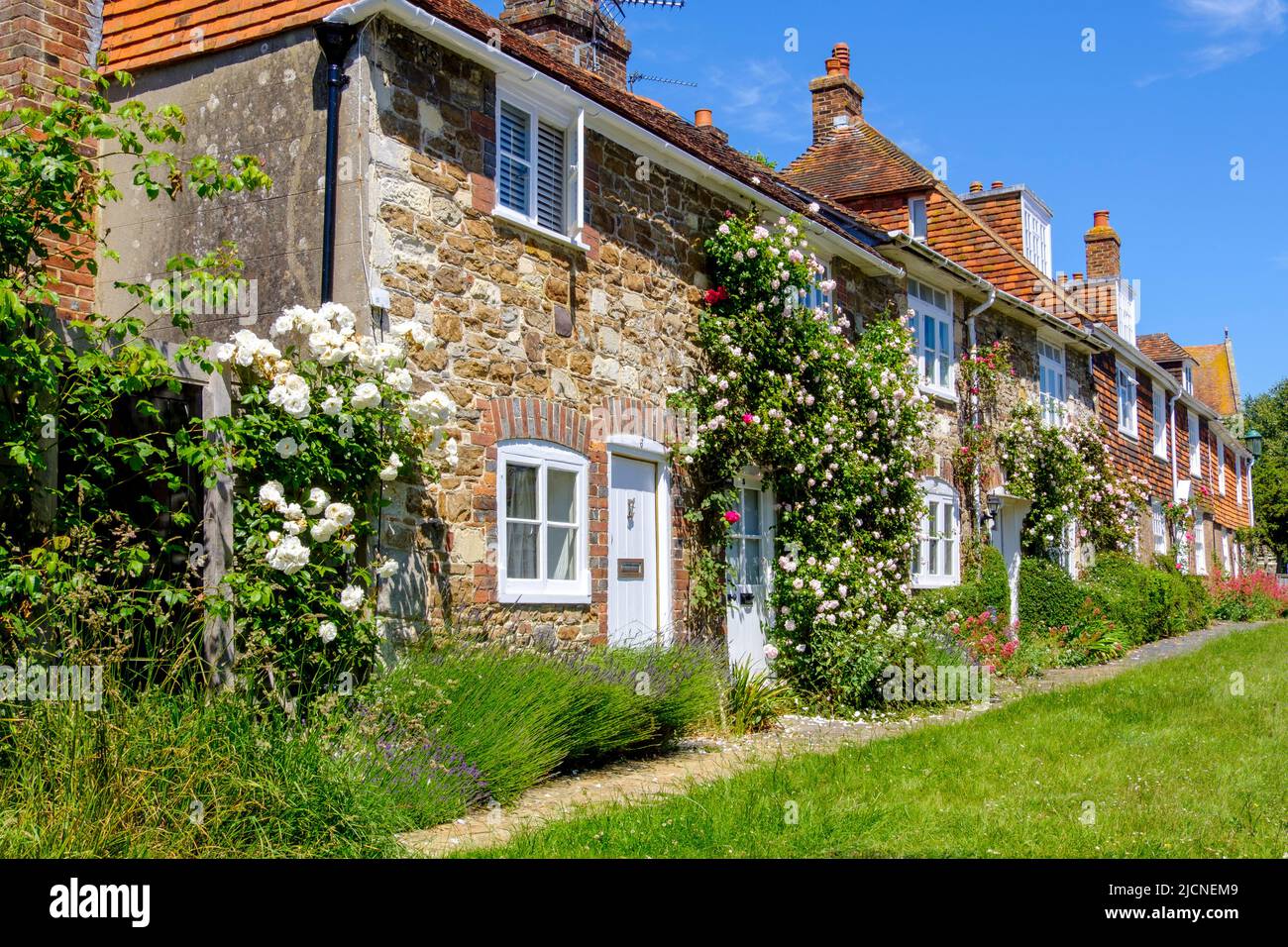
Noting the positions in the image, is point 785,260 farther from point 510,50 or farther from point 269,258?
point 269,258

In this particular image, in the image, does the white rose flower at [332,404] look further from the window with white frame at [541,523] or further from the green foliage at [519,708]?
the window with white frame at [541,523]

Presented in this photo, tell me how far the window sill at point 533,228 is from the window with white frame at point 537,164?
0.03 feet

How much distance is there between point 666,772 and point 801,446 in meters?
4.44

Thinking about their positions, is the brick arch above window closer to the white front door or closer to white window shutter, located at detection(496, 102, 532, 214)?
white window shutter, located at detection(496, 102, 532, 214)

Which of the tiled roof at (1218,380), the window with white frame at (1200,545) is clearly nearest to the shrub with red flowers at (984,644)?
the window with white frame at (1200,545)

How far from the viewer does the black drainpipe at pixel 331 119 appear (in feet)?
26.1

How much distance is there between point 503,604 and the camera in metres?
8.80

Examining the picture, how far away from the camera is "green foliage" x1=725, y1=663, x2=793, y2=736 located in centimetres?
1038

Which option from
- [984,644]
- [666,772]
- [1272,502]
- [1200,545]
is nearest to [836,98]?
[984,644]

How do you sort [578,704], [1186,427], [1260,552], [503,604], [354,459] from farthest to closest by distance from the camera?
[1260,552] < [1186,427] < [503,604] < [578,704] < [354,459]
